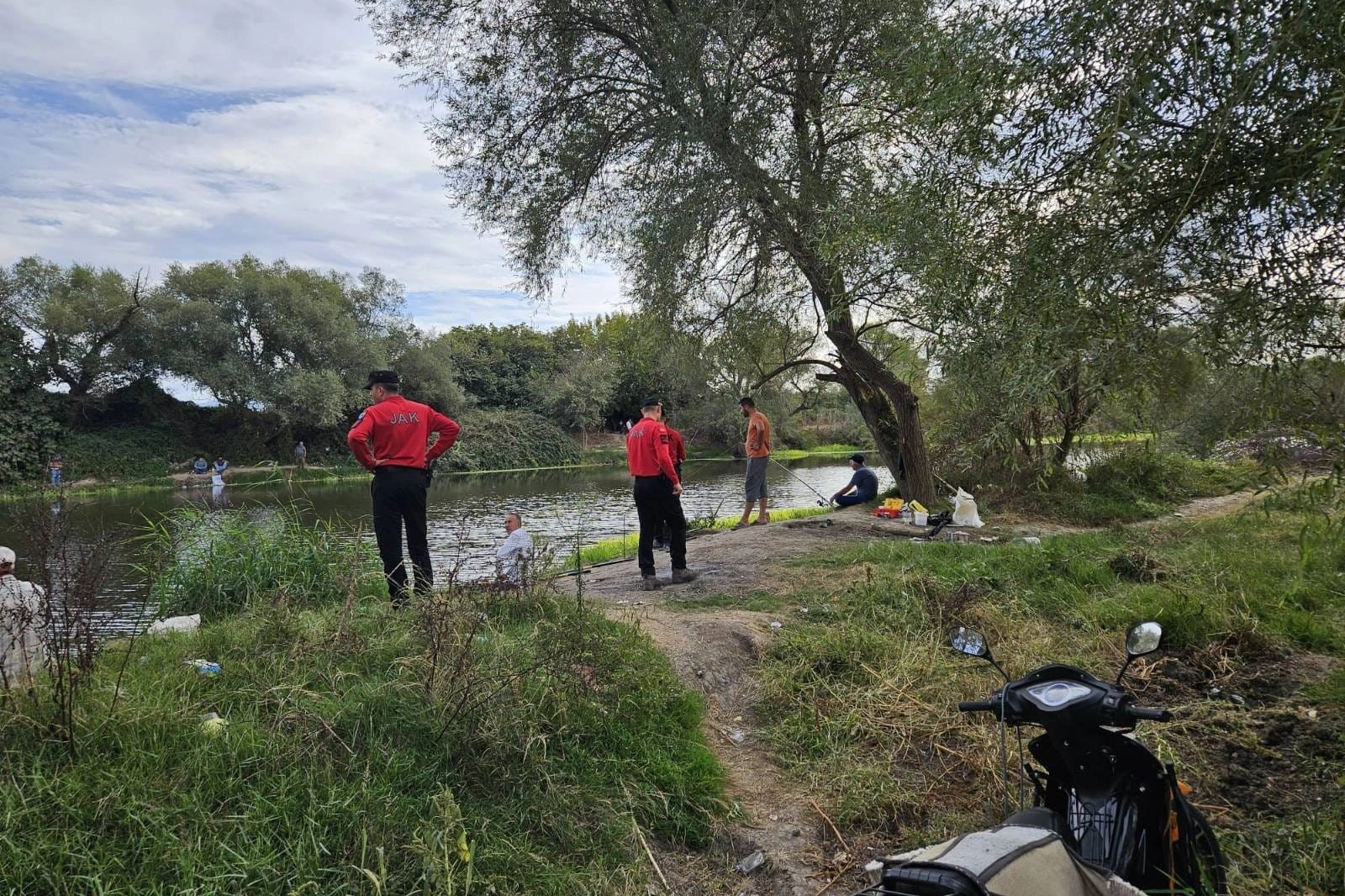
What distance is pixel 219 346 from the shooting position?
37062mm

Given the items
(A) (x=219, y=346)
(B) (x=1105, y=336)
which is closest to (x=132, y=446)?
(A) (x=219, y=346)

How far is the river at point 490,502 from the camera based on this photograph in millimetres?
13086

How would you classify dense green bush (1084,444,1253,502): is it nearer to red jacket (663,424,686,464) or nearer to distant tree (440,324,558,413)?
red jacket (663,424,686,464)

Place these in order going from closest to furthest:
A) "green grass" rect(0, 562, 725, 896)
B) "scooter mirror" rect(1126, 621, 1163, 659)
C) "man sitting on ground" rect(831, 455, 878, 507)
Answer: "scooter mirror" rect(1126, 621, 1163, 659) → "green grass" rect(0, 562, 725, 896) → "man sitting on ground" rect(831, 455, 878, 507)

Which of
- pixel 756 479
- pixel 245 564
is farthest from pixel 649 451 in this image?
pixel 756 479

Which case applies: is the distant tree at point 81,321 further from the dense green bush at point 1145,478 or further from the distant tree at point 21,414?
the dense green bush at point 1145,478

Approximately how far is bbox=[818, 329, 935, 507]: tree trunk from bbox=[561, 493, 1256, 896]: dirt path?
3494mm

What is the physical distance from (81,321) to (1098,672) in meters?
41.1

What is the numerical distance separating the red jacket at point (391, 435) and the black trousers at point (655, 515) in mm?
2311

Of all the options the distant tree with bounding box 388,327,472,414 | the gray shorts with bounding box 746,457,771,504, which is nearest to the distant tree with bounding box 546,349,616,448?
the distant tree with bounding box 388,327,472,414

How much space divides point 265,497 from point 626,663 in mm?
26847

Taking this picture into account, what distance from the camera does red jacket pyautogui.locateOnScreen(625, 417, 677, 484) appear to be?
25.6 ft

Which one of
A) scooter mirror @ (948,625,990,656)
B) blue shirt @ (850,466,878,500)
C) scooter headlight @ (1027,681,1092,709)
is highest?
scooter mirror @ (948,625,990,656)

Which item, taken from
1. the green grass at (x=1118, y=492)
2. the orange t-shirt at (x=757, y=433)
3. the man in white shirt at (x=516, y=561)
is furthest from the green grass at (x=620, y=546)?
the green grass at (x=1118, y=492)
